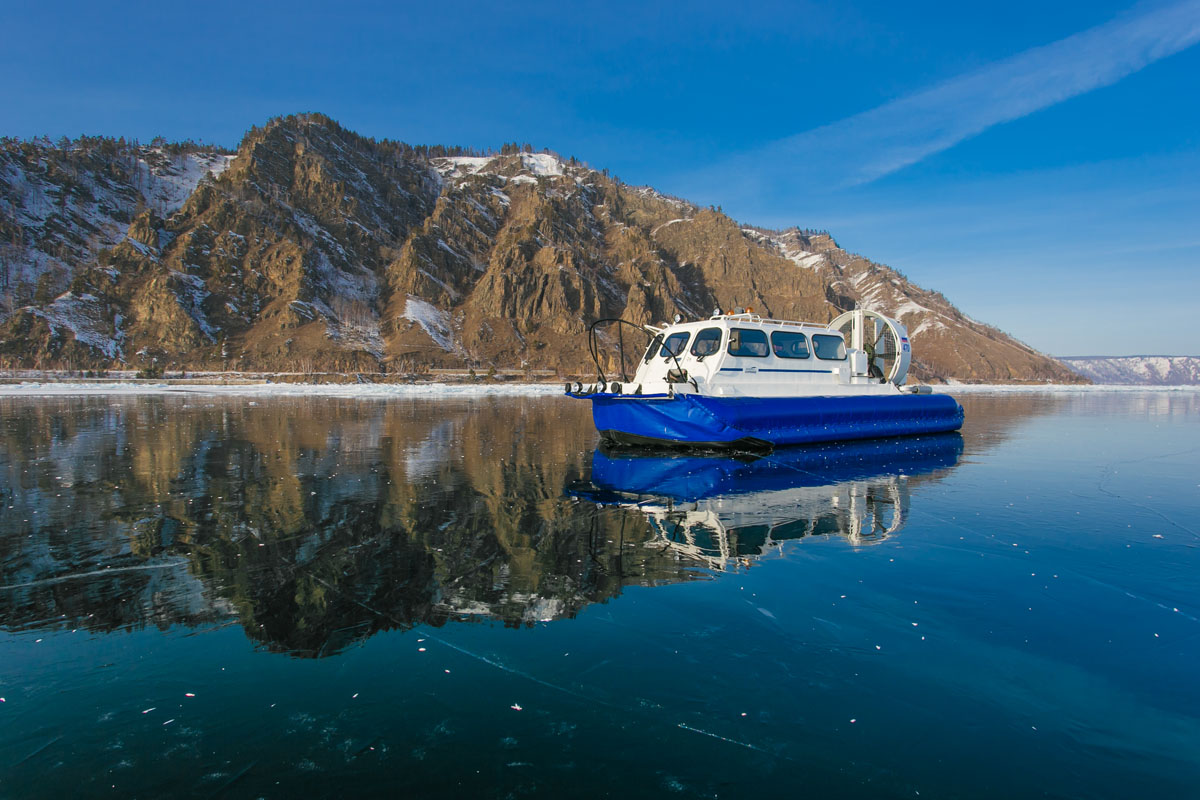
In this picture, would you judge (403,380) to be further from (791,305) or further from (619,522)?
(791,305)

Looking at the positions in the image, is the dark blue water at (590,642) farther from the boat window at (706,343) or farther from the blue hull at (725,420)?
the boat window at (706,343)

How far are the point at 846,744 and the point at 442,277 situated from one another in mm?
125927

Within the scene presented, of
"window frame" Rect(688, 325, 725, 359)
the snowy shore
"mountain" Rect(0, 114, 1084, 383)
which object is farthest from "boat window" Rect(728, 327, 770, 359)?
"mountain" Rect(0, 114, 1084, 383)

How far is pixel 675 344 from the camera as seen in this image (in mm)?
15812

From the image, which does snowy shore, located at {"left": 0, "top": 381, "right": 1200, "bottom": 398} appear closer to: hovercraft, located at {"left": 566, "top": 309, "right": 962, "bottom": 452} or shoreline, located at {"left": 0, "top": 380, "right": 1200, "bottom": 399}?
shoreline, located at {"left": 0, "top": 380, "right": 1200, "bottom": 399}

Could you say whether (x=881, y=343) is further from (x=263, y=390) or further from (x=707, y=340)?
(x=263, y=390)

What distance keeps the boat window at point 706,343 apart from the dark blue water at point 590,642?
6573 millimetres

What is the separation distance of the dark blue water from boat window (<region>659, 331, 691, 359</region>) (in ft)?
22.7

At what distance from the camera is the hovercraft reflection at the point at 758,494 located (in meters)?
6.82

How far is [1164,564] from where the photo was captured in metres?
5.84

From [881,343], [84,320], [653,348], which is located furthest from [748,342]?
[84,320]

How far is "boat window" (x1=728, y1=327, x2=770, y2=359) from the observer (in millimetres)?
15219

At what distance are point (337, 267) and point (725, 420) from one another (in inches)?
4580

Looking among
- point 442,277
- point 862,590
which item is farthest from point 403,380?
point 862,590
